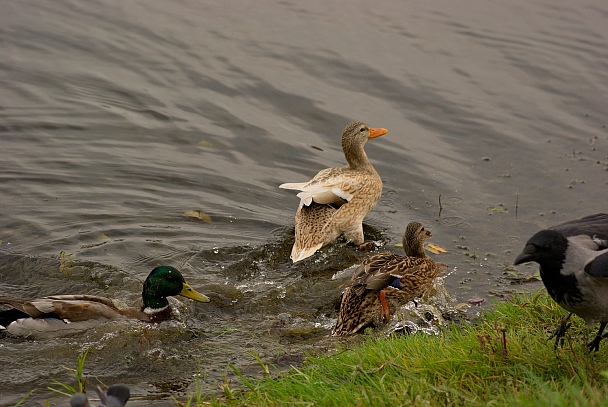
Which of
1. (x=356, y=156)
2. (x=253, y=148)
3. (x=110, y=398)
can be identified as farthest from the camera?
(x=253, y=148)

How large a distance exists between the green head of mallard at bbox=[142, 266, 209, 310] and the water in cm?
27

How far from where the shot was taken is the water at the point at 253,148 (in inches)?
291

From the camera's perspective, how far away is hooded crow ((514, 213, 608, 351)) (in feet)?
14.8

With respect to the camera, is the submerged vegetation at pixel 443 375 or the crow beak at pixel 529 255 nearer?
the submerged vegetation at pixel 443 375

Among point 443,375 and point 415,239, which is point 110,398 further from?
point 415,239

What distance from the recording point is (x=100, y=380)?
19.7 feet

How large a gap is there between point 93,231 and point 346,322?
3365 millimetres

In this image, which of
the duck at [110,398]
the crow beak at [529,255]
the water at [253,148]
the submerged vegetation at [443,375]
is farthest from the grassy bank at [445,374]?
the water at [253,148]

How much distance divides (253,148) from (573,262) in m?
7.21

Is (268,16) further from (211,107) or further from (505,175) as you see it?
(505,175)

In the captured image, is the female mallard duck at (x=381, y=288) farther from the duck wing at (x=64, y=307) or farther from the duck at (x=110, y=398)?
the duck at (x=110, y=398)

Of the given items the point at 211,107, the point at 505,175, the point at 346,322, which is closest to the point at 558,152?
the point at 505,175

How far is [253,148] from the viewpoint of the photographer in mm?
11312

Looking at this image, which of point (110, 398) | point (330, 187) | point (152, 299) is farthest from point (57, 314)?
point (330, 187)
